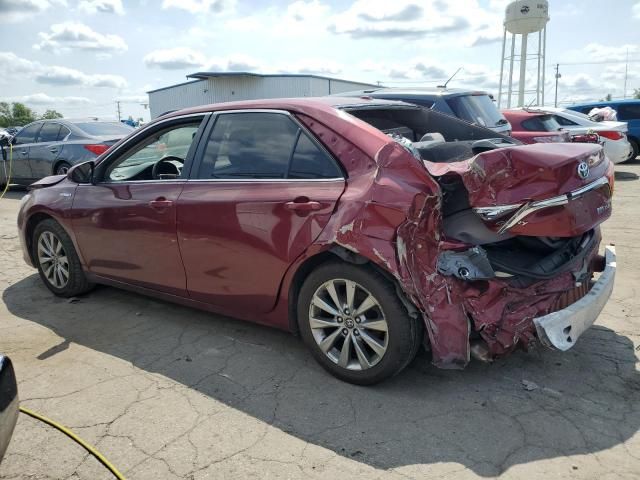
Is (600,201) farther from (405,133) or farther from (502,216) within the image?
(405,133)

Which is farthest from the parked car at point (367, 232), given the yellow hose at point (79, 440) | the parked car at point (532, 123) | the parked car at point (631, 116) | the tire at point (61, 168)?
the parked car at point (631, 116)

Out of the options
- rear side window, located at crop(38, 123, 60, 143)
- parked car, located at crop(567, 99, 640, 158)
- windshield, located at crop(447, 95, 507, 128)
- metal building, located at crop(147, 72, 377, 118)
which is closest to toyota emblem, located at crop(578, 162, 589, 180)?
windshield, located at crop(447, 95, 507, 128)

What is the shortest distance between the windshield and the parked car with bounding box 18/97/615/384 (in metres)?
2.75

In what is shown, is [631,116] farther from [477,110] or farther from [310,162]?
[310,162]

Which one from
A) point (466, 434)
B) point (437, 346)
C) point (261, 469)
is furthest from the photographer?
point (437, 346)

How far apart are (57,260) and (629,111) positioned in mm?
14900

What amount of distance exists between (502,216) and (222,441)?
182 cm

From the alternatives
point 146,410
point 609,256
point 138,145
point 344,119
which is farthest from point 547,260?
point 138,145

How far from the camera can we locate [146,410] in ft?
9.71

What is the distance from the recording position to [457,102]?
6.68 meters

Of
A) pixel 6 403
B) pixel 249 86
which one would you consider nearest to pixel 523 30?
pixel 249 86

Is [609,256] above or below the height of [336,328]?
above

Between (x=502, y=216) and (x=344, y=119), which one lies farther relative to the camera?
(x=344, y=119)

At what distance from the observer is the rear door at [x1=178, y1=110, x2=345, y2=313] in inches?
121
